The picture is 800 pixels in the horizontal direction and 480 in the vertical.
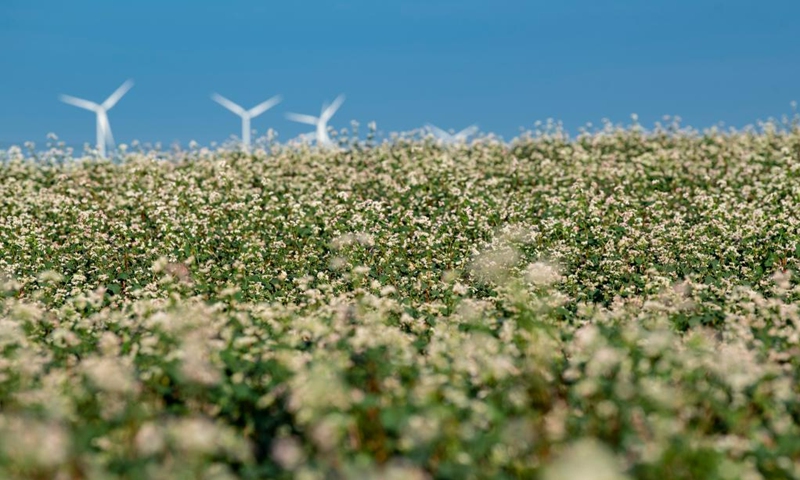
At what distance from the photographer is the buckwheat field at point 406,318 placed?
23.1 feet

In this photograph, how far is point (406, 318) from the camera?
35.9 ft

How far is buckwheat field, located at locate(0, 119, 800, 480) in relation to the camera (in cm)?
704

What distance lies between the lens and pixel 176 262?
54.4 ft

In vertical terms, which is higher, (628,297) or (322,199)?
(322,199)

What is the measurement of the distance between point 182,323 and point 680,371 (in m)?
5.08

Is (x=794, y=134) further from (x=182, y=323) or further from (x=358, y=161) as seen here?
(x=182, y=323)

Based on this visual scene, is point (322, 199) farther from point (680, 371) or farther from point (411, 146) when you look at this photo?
point (680, 371)

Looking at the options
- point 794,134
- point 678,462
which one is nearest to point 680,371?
point 678,462

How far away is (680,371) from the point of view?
8070 millimetres

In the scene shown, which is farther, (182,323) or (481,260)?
(481,260)

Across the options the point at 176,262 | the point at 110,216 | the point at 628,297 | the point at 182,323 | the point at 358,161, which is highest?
the point at 358,161

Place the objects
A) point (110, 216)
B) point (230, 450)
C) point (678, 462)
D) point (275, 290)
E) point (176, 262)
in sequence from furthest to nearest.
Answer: point (110, 216)
point (176, 262)
point (275, 290)
point (230, 450)
point (678, 462)

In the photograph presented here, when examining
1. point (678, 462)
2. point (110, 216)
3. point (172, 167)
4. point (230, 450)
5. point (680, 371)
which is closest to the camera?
point (678, 462)

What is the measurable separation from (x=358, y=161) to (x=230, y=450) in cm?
1919
